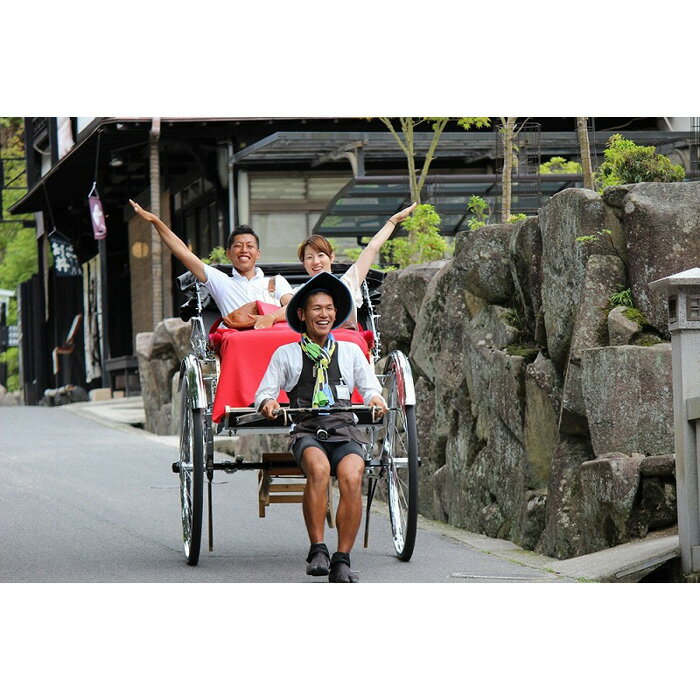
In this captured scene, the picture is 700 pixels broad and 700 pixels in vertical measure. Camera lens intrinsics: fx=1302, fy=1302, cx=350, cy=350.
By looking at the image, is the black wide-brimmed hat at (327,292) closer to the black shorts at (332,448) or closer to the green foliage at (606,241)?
the black shorts at (332,448)

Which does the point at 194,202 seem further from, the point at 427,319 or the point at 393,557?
the point at 393,557

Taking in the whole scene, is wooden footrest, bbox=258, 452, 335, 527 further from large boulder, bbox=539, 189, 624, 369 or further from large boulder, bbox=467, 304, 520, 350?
large boulder, bbox=467, 304, 520, 350

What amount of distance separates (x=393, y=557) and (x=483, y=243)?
3.51 meters

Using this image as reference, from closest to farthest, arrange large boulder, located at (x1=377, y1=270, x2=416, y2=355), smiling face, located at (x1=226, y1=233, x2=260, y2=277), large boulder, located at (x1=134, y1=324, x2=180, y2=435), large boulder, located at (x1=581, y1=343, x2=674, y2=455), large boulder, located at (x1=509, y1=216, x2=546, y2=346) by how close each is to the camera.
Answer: smiling face, located at (x1=226, y1=233, x2=260, y2=277), large boulder, located at (x1=581, y1=343, x2=674, y2=455), large boulder, located at (x1=509, y1=216, x2=546, y2=346), large boulder, located at (x1=377, y1=270, x2=416, y2=355), large boulder, located at (x1=134, y1=324, x2=180, y2=435)

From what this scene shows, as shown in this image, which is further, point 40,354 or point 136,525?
point 40,354

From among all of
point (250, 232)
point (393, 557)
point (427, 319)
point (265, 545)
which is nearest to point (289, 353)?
point (250, 232)

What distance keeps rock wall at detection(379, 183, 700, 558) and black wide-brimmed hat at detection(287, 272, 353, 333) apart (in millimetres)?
2250

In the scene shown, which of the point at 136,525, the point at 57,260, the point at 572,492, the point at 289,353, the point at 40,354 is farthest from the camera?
the point at 40,354

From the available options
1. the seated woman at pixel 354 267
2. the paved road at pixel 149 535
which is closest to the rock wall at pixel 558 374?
the paved road at pixel 149 535

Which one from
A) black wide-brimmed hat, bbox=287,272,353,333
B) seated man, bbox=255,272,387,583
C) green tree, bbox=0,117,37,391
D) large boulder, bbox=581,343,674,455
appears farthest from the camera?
green tree, bbox=0,117,37,391

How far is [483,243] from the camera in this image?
35.6 ft

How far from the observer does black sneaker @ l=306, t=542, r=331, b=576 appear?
6586 millimetres

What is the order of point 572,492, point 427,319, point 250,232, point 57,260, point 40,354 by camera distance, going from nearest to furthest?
1. point 250,232
2. point 572,492
3. point 427,319
4. point 57,260
5. point 40,354

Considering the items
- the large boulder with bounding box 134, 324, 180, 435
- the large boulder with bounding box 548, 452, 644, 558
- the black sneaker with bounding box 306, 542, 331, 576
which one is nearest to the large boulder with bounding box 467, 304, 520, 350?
the large boulder with bounding box 548, 452, 644, 558
